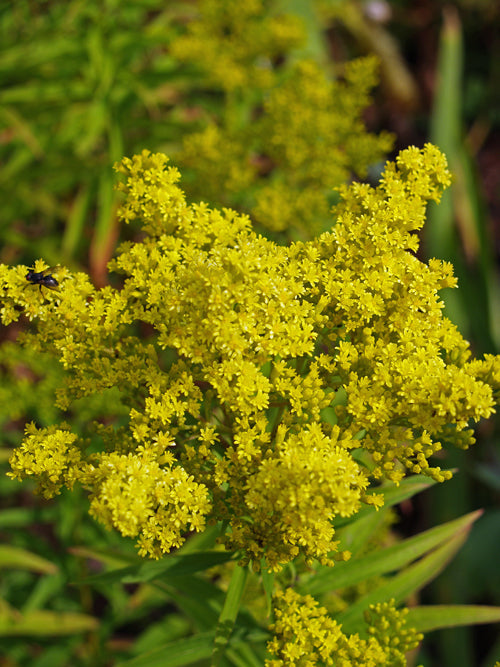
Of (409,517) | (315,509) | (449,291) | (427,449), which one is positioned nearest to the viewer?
(315,509)

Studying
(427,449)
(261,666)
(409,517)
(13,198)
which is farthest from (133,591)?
(427,449)

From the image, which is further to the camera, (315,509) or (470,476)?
(470,476)

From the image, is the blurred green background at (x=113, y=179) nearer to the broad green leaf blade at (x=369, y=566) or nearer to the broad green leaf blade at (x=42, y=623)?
the broad green leaf blade at (x=42, y=623)

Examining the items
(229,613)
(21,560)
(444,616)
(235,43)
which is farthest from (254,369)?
(235,43)

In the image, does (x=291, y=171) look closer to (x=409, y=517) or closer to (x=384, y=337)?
(x=384, y=337)

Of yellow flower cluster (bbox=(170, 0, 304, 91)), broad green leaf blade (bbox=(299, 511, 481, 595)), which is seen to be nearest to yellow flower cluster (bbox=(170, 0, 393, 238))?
yellow flower cluster (bbox=(170, 0, 304, 91))

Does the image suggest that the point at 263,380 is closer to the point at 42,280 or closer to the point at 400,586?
the point at 42,280

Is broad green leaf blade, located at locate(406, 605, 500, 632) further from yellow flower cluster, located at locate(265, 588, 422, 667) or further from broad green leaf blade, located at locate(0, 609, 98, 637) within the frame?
broad green leaf blade, located at locate(0, 609, 98, 637)
